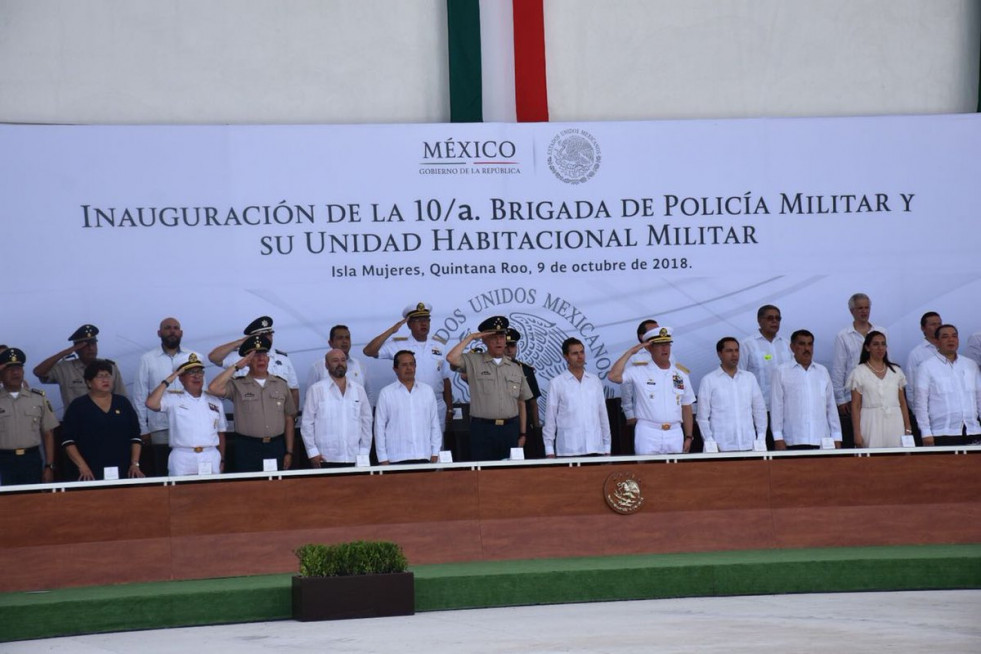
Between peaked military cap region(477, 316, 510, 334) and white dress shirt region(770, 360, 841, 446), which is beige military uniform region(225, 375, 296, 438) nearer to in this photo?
peaked military cap region(477, 316, 510, 334)

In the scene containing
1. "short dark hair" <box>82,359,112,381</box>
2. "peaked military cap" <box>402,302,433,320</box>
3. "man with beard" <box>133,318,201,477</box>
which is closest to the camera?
"short dark hair" <box>82,359,112,381</box>

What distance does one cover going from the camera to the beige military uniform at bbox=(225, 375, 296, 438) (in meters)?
9.82

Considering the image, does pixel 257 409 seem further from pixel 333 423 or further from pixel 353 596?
pixel 353 596

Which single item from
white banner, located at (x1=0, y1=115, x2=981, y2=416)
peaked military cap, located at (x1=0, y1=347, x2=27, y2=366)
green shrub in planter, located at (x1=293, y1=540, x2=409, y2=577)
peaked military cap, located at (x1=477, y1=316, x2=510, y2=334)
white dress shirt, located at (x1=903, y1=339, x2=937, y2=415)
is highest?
white banner, located at (x1=0, y1=115, x2=981, y2=416)

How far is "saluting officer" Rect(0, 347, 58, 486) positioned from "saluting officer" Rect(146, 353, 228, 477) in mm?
737

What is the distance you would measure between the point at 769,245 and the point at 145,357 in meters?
4.77

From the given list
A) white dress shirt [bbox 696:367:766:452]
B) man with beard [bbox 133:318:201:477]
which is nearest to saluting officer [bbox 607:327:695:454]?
white dress shirt [bbox 696:367:766:452]

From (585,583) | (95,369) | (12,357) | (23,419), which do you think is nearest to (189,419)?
(95,369)

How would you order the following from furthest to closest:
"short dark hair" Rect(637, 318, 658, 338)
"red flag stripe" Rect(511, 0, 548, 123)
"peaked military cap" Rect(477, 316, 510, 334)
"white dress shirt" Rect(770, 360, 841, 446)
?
"red flag stripe" Rect(511, 0, 548, 123) < "short dark hair" Rect(637, 318, 658, 338) < "white dress shirt" Rect(770, 360, 841, 446) < "peaked military cap" Rect(477, 316, 510, 334)

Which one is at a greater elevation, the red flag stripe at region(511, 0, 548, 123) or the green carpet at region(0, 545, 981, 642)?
the red flag stripe at region(511, 0, 548, 123)

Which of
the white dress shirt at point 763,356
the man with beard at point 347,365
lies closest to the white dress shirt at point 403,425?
the man with beard at point 347,365

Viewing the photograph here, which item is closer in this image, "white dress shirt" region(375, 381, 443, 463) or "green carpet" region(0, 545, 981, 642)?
"green carpet" region(0, 545, 981, 642)

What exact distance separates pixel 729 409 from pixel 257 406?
3.09 m

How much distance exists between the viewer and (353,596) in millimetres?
8227
